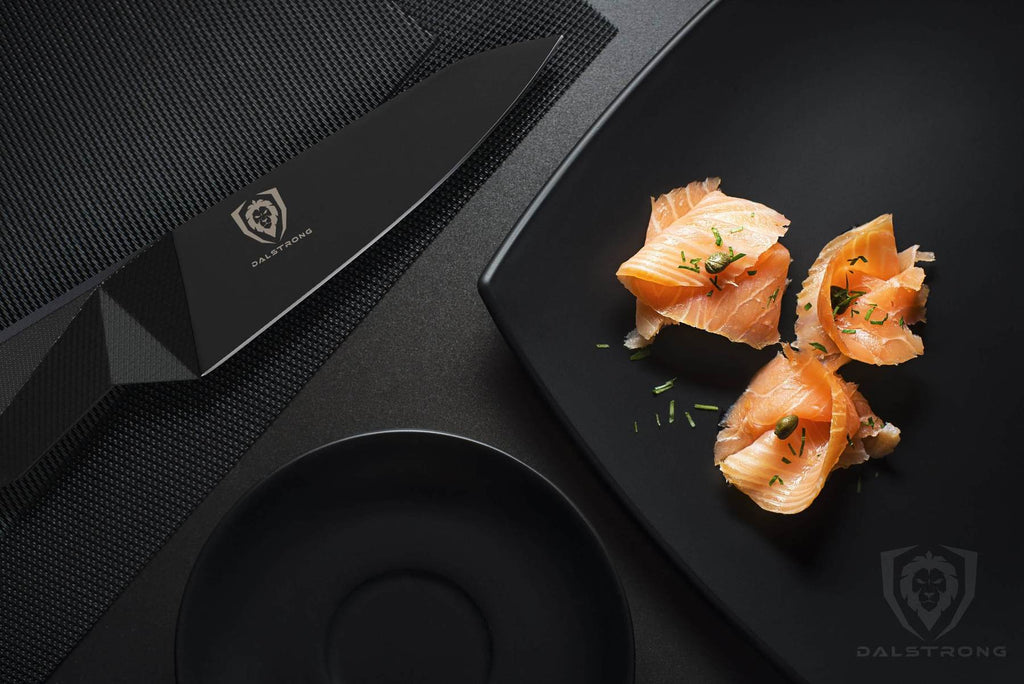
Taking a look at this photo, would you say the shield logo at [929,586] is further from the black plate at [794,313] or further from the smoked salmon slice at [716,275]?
the smoked salmon slice at [716,275]

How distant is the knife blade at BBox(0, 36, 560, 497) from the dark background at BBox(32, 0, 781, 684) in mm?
107

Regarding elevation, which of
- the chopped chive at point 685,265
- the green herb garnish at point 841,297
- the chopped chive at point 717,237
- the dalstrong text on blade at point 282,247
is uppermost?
the chopped chive at point 717,237

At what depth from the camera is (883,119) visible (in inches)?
47.7

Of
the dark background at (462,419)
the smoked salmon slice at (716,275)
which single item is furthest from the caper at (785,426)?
the dark background at (462,419)

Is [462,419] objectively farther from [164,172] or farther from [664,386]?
[164,172]

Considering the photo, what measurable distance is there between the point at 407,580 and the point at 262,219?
466 mm

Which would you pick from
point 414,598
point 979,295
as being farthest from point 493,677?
point 979,295

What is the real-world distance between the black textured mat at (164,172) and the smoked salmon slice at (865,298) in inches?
16.5

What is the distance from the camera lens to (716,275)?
A: 3.70 ft

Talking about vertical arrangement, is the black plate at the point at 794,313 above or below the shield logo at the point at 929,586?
above

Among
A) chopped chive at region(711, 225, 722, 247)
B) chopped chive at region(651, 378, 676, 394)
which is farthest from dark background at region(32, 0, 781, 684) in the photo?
chopped chive at region(711, 225, 722, 247)

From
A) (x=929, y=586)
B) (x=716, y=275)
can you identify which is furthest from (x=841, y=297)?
(x=929, y=586)

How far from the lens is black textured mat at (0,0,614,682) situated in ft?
3.75

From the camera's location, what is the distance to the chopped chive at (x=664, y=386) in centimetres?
115
